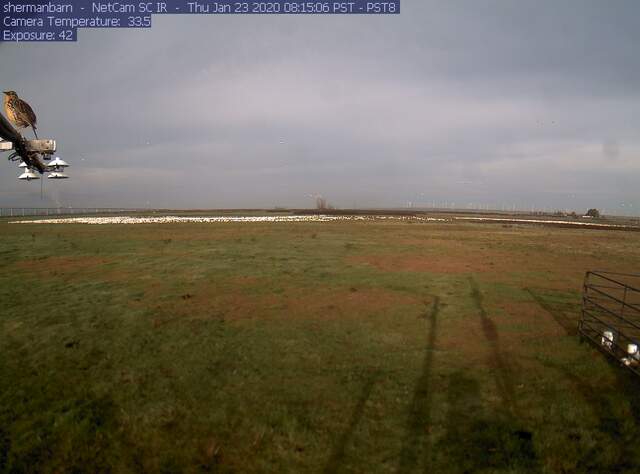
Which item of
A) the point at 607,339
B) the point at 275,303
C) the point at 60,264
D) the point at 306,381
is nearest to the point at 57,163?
the point at 60,264

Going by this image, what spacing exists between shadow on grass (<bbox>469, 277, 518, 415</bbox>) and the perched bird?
18593 mm

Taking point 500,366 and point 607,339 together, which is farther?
point 607,339

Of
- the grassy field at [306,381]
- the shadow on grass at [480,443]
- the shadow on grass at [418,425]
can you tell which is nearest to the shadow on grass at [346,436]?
the grassy field at [306,381]

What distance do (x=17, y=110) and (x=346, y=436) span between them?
17.2 metres

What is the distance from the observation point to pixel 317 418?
485cm

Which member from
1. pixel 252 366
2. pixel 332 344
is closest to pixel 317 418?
pixel 252 366

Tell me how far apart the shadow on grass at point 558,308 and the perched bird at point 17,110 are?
2060 cm

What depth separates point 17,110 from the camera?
521 inches

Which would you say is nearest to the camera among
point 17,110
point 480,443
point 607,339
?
point 480,443

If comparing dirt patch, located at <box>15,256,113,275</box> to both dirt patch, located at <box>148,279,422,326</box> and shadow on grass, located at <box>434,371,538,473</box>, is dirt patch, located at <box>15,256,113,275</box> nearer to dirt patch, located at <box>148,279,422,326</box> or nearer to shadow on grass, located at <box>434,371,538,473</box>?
dirt patch, located at <box>148,279,422,326</box>

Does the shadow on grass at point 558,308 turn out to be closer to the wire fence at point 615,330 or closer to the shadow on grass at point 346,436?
the wire fence at point 615,330

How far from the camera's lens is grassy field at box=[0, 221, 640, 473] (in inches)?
164

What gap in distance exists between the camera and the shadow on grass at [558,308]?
349 inches

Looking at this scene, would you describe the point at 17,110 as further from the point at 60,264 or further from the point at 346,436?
the point at 346,436
